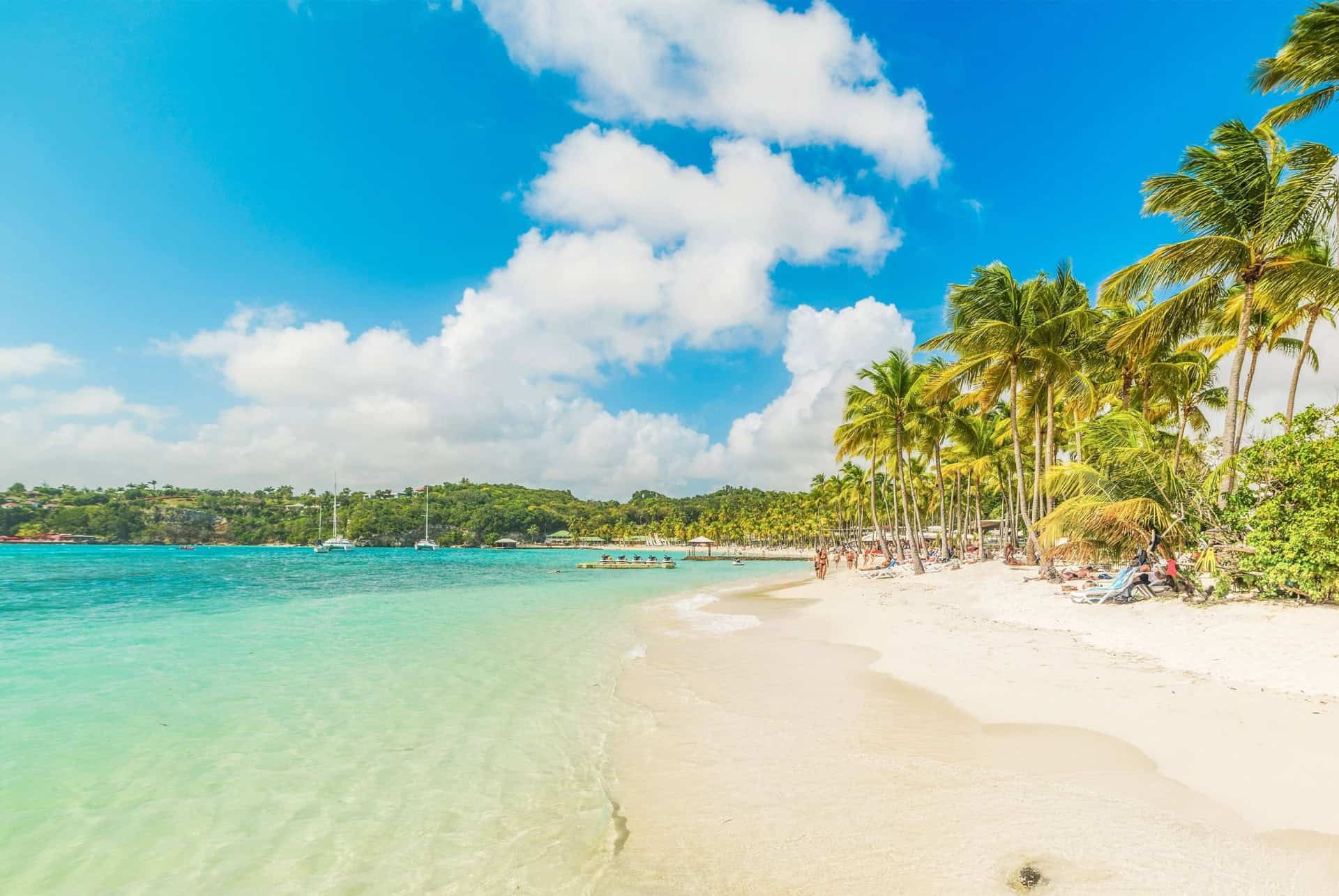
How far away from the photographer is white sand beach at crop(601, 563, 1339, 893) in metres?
3.70

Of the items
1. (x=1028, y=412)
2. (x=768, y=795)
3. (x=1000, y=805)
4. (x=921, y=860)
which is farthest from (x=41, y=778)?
(x=1028, y=412)

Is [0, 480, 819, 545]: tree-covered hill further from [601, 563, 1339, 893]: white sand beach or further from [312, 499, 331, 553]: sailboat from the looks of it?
[601, 563, 1339, 893]: white sand beach

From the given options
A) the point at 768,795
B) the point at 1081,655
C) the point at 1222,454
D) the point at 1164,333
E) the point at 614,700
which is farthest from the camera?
the point at 1164,333

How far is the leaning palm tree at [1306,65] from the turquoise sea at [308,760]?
15.4 m

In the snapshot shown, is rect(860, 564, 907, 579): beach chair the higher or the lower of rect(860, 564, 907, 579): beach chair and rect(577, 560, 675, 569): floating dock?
the higher

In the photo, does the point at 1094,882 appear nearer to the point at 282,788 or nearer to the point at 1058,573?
the point at 282,788

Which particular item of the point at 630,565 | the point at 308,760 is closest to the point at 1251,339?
the point at 308,760

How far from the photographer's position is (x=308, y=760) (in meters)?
6.30

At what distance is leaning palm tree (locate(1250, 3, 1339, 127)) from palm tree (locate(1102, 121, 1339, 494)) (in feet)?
2.45


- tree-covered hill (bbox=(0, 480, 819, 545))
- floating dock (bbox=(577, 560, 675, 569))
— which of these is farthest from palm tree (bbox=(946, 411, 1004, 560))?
tree-covered hill (bbox=(0, 480, 819, 545))

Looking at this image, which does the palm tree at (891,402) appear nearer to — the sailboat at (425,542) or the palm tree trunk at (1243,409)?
the palm tree trunk at (1243,409)

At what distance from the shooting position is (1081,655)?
9258mm

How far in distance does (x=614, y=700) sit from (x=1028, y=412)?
25210 millimetres

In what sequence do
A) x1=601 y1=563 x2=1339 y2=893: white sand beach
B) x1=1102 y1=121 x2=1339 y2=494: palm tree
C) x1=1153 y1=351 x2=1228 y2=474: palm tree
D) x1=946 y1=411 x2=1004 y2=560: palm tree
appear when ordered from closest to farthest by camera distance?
x1=601 y1=563 x2=1339 y2=893: white sand beach, x1=1102 y1=121 x2=1339 y2=494: palm tree, x1=1153 y1=351 x2=1228 y2=474: palm tree, x1=946 y1=411 x2=1004 y2=560: palm tree
